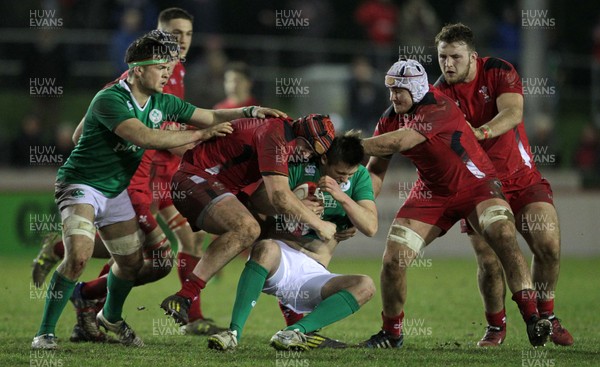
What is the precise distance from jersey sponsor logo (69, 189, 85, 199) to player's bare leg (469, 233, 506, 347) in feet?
11.2

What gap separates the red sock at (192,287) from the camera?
7.83 m

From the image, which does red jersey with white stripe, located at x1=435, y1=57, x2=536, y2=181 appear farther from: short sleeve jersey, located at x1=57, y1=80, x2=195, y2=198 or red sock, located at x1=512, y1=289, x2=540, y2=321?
short sleeve jersey, located at x1=57, y1=80, x2=195, y2=198

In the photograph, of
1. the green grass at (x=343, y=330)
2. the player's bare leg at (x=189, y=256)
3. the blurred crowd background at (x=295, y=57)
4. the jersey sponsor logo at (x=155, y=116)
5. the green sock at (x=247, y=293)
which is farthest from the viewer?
the blurred crowd background at (x=295, y=57)

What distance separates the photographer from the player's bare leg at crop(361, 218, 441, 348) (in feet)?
27.8

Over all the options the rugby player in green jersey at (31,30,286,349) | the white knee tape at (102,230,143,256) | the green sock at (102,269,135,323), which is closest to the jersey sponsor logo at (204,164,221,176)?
the rugby player in green jersey at (31,30,286,349)

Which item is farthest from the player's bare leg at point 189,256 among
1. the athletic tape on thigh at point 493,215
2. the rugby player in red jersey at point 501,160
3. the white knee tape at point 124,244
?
the athletic tape on thigh at point 493,215

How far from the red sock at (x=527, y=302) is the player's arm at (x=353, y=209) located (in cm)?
128

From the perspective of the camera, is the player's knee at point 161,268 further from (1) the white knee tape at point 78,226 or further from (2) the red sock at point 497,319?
(2) the red sock at point 497,319

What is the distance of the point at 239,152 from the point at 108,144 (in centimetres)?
104

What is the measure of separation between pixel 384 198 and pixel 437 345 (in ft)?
Result: 29.5

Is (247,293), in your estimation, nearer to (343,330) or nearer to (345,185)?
(345,185)

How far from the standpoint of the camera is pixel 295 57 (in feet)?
68.0

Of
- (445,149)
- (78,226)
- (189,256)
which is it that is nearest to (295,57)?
(189,256)

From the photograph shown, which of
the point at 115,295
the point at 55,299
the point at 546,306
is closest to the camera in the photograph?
the point at 55,299
